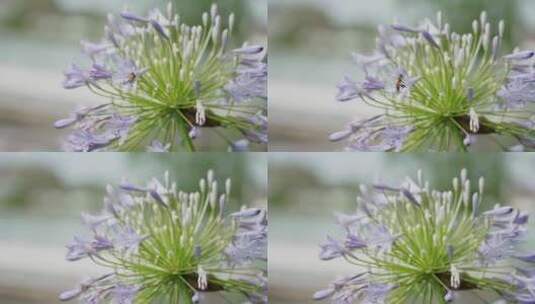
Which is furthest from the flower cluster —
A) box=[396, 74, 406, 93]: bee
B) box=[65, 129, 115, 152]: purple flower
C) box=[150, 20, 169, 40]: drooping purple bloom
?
box=[396, 74, 406, 93]: bee

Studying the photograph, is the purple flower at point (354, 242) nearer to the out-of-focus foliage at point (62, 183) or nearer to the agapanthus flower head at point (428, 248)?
the agapanthus flower head at point (428, 248)

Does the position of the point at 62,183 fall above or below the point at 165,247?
above

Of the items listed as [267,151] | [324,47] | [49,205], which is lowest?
[49,205]

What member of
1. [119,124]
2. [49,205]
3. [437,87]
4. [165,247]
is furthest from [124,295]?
[437,87]

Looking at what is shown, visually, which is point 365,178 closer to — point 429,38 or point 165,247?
point 429,38

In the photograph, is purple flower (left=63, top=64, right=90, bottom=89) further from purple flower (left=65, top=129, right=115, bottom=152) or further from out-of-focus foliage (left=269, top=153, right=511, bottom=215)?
out-of-focus foliage (left=269, top=153, right=511, bottom=215)

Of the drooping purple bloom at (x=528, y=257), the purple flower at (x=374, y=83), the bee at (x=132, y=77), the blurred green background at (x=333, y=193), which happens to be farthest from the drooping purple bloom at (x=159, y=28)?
the drooping purple bloom at (x=528, y=257)

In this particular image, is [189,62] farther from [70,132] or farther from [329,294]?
[329,294]
